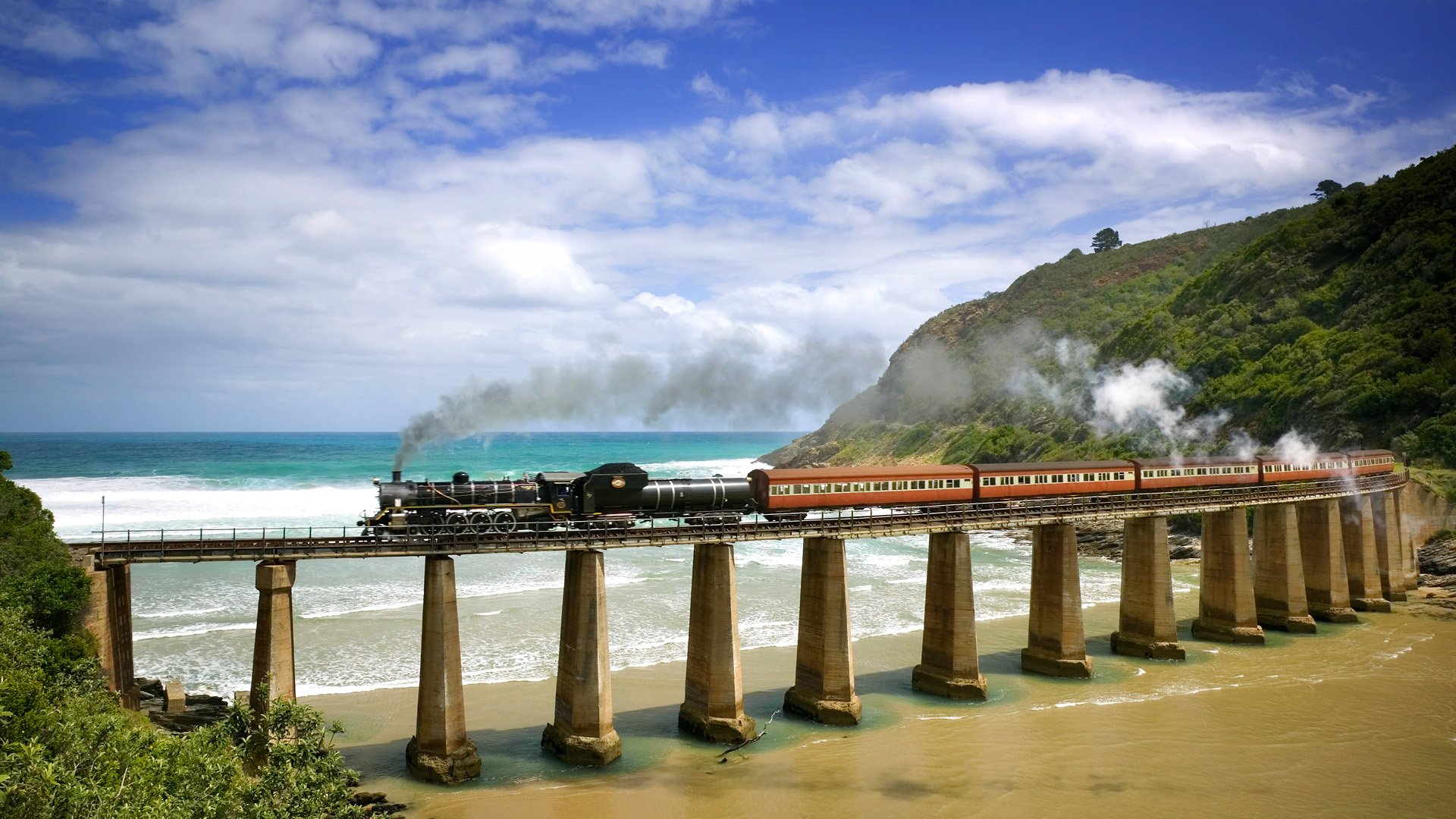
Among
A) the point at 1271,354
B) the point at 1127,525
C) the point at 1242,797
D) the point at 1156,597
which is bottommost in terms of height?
the point at 1242,797

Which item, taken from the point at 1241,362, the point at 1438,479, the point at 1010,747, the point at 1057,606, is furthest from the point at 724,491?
the point at 1241,362

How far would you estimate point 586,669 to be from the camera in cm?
2383

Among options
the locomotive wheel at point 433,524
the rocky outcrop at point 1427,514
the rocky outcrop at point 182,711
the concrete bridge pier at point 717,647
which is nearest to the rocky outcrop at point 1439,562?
the rocky outcrop at point 1427,514

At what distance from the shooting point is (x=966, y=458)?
95.9 meters

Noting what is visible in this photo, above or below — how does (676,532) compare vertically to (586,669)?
above

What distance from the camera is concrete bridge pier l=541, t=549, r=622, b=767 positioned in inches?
939

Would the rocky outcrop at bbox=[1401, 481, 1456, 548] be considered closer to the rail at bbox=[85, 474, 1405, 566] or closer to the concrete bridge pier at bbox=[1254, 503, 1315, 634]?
the concrete bridge pier at bbox=[1254, 503, 1315, 634]

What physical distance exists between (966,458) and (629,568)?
50243 millimetres

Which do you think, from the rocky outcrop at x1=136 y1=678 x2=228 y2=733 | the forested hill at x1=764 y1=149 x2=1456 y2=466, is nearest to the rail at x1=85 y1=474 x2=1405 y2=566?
the rocky outcrop at x1=136 y1=678 x2=228 y2=733

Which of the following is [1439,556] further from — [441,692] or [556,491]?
[441,692]

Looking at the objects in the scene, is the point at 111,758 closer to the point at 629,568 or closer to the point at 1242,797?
Answer: the point at 1242,797

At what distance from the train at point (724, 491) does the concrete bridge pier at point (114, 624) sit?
20.8 feet

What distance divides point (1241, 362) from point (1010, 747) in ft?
210

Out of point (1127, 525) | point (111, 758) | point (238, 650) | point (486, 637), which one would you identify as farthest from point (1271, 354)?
point (111, 758)
